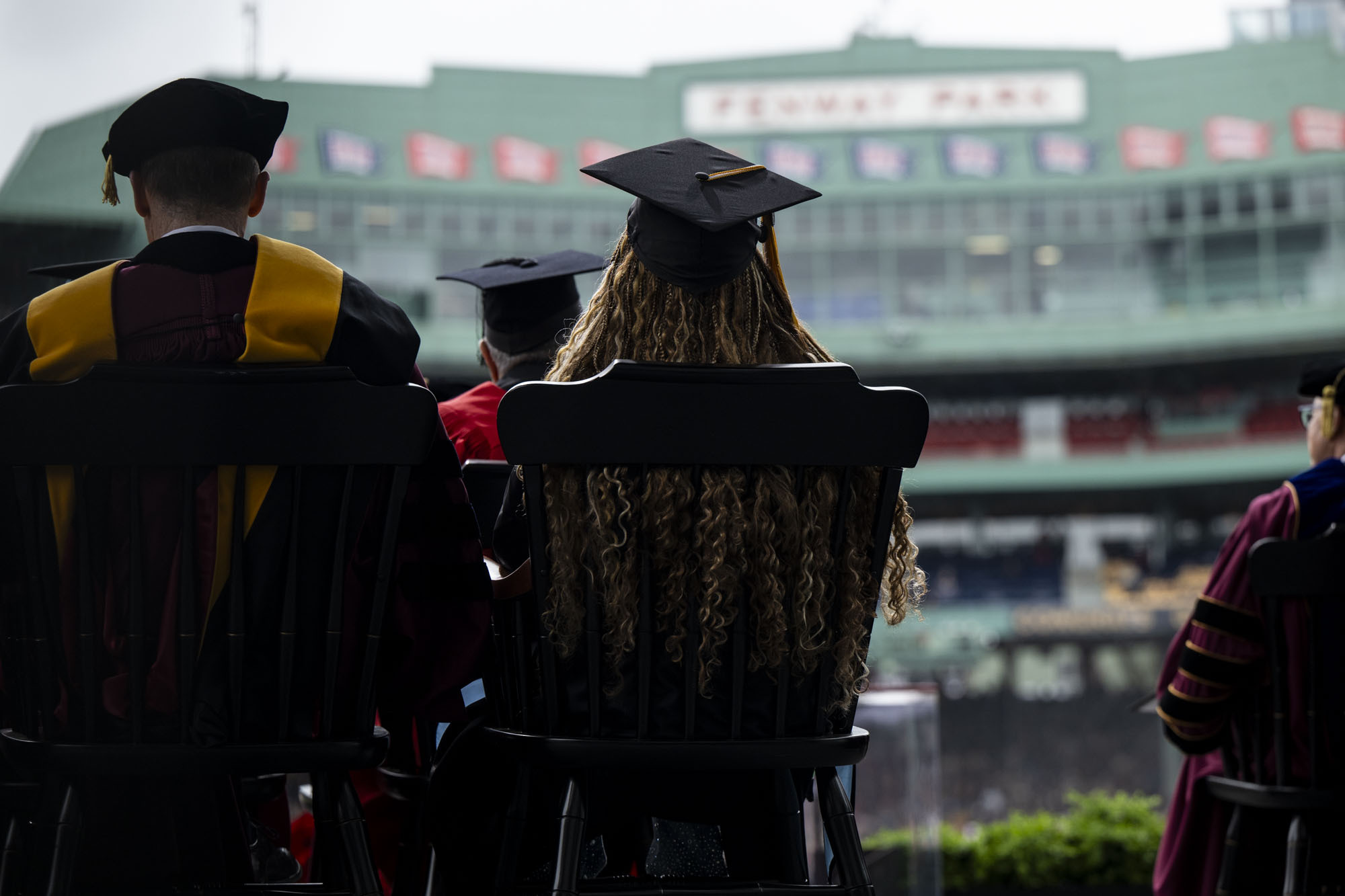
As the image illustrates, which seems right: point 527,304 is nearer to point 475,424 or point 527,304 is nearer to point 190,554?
point 475,424

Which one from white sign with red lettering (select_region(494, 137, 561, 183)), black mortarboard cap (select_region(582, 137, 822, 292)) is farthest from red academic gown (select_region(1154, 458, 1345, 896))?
white sign with red lettering (select_region(494, 137, 561, 183))

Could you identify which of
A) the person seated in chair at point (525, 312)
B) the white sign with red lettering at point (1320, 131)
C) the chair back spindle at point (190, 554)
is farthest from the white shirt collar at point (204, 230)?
the white sign with red lettering at point (1320, 131)

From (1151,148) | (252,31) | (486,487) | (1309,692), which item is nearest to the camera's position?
(486,487)

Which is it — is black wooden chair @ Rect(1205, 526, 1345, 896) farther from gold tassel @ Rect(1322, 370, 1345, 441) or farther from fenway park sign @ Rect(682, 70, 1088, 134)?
fenway park sign @ Rect(682, 70, 1088, 134)

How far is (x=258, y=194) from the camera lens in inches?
69.2

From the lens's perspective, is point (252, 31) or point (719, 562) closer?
point (719, 562)

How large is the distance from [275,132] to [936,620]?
25264mm

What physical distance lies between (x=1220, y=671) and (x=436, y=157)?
30718 millimetres

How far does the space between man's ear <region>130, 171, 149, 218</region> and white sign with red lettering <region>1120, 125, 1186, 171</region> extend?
3301 cm

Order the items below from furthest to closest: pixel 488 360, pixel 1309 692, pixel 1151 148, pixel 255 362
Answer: pixel 1151 148
pixel 488 360
pixel 1309 692
pixel 255 362

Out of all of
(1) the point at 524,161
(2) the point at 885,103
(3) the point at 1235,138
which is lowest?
(3) the point at 1235,138

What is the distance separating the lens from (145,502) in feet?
4.64

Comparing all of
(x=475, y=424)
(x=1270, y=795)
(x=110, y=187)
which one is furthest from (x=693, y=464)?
(x=1270, y=795)

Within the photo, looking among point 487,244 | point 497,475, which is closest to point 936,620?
point 487,244
